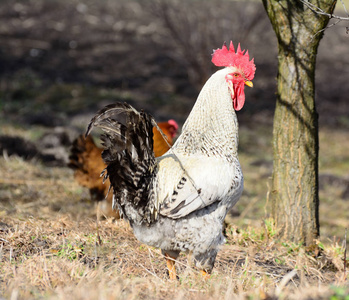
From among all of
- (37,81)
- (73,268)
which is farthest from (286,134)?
(37,81)

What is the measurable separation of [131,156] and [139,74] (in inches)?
429

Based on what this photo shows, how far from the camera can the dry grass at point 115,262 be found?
2.71 meters

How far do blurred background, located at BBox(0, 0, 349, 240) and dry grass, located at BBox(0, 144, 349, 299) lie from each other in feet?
2.73

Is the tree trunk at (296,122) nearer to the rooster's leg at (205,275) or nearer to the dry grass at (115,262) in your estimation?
the dry grass at (115,262)

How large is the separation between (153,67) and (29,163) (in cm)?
771

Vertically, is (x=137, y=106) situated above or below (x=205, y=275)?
above

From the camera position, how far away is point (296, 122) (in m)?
4.39

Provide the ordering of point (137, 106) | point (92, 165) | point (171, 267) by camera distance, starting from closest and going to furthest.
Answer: point (171, 267) < point (92, 165) < point (137, 106)

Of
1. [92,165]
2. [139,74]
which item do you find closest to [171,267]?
[92,165]

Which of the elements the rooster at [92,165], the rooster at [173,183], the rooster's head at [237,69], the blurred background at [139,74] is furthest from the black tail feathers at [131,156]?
the blurred background at [139,74]

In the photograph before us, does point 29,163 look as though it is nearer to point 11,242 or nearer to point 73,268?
point 11,242

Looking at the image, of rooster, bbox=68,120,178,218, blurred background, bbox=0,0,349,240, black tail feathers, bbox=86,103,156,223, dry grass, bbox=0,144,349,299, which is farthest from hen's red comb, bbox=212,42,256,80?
blurred background, bbox=0,0,349,240

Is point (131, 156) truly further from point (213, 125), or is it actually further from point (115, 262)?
point (115, 262)

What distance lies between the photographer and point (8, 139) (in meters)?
8.25
